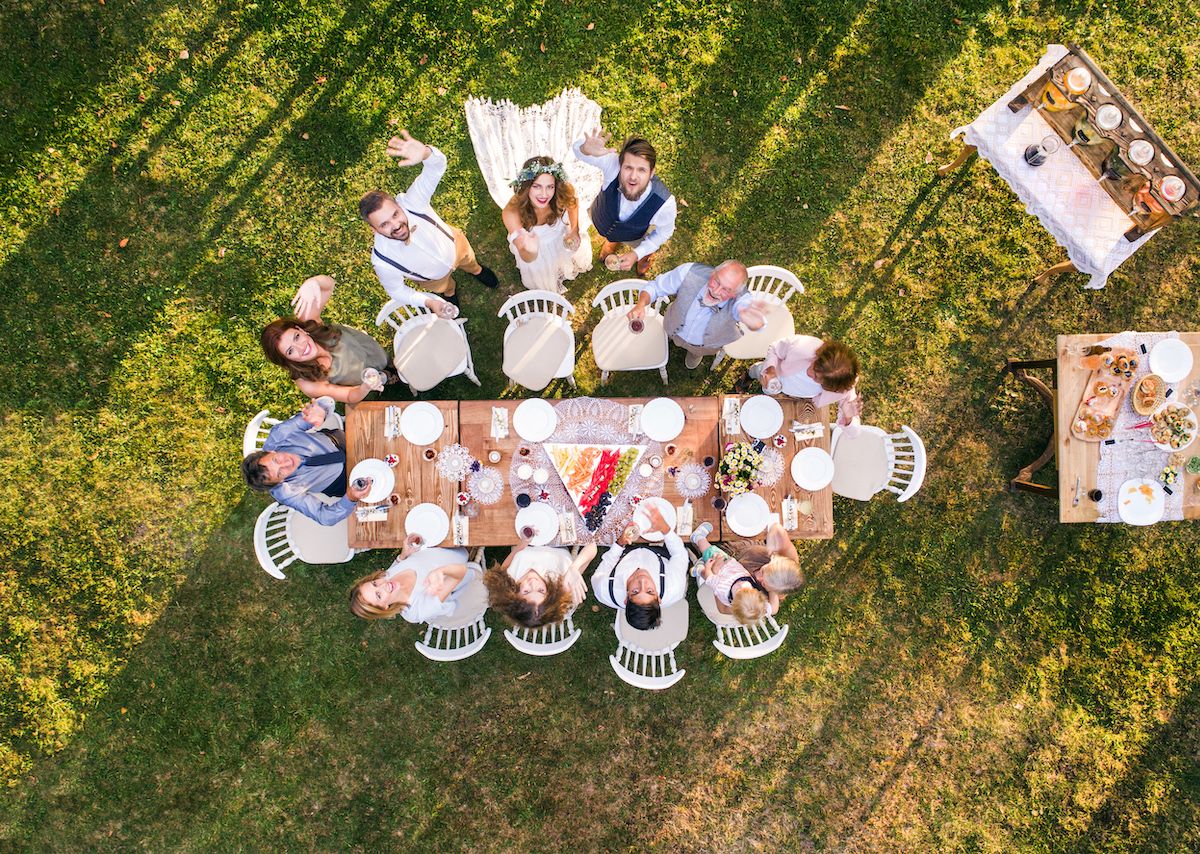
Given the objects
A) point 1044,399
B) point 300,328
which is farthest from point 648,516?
point 1044,399

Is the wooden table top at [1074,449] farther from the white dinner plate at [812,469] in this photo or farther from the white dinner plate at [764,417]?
the white dinner plate at [764,417]

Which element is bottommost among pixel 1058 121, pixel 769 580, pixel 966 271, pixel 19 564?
pixel 19 564

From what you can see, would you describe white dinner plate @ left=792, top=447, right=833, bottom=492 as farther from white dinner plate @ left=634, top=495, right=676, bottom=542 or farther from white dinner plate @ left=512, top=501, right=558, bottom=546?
white dinner plate @ left=512, top=501, right=558, bottom=546

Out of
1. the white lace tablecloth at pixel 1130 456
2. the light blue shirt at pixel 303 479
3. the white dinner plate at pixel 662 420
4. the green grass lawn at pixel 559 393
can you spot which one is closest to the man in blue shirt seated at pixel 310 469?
the light blue shirt at pixel 303 479

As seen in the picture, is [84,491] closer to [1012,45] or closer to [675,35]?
[675,35]

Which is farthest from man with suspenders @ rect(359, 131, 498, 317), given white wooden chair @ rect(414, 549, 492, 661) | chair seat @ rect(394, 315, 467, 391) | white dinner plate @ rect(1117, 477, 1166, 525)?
white dinner plate @ rect(1117, 477, 1166, 525)

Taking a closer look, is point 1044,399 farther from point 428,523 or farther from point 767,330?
point 428,523

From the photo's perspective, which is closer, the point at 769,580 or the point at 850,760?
the point at 769,580

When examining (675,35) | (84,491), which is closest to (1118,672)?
(675,35)
